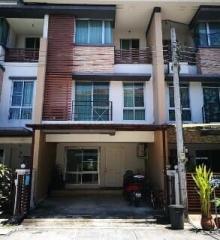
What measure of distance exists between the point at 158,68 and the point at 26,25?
7.71m

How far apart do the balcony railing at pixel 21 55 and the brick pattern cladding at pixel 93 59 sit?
2.30 meters

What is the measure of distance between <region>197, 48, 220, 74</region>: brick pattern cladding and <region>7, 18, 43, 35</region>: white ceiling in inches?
341

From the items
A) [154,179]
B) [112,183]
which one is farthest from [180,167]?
[112,183]

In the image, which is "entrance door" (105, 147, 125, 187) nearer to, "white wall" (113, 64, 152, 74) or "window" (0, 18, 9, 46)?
"white wall" (113, 64, 152, 74)

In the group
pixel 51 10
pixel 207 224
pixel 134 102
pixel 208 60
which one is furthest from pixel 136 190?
pixel 51 10

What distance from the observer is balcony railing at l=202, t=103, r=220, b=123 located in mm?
13758

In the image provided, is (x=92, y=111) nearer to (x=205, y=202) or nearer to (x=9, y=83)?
(x=9, y=83)

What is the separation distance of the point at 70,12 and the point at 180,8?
5.76 meters

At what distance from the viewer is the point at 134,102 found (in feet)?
46.2

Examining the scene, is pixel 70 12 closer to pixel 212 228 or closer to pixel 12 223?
pixel 12 223

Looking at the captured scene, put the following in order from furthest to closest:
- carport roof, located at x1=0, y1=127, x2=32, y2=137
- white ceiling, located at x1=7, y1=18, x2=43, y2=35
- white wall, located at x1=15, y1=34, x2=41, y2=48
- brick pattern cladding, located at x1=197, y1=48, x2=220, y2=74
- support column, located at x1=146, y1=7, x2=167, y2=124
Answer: white wall, located at x1=15, y1=34, x2=41, y2=48 < white ceiling, located at x1=7, y1=18, x2=43, y2=35 < brick pattern cladding, located at x1=197, y1=48, x2=220, y2=74 < support column, located at x1=146, y1=7, x2=167, y2=124 < carport roof, located at x1=0, y1=127, x2=32, y2=137

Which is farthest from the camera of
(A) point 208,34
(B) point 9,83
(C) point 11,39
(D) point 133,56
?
(C) point 11,39

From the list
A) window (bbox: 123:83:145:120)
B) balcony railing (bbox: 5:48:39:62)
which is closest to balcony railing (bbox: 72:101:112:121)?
window (bbox: 123:83:145:120)

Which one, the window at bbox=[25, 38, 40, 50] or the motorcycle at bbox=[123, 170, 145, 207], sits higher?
the window at bbox=[25, 38, 40, 50]
